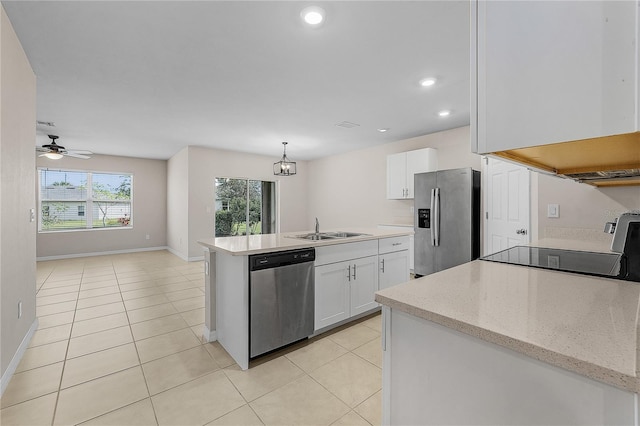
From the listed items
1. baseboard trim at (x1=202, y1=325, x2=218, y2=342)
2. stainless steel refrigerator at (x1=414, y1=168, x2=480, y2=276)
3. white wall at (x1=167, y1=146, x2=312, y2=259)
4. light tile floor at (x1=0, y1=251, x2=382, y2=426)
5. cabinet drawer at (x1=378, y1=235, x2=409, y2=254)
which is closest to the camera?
light tile floor at (x1=0, y1=251, x2=382, y2=426)

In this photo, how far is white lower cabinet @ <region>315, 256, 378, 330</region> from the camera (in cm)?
259

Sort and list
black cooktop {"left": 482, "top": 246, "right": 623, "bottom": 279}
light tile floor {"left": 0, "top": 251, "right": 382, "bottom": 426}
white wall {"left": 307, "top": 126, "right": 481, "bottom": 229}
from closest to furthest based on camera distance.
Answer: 1. black cooktop {"left": 482, "top": 246, "right": 623, "bottom": 279}
2. light tile floor {"left": 0, "top": 251, "right": 382, "bottom": 426}
3. white wall {"left": 307, "top": 126, "right": 481, "bottom": 229}

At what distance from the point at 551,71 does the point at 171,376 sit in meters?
2.61

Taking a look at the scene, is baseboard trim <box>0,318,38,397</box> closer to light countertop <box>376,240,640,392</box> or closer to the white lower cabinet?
the white lower cabinet

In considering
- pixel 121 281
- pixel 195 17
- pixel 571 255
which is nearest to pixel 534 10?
pixel 571 255

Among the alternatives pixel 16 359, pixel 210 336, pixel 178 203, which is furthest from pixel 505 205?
pixel 178 203

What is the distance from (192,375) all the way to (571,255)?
2.62 meters

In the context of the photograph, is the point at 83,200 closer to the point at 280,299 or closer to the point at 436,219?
the point at 280,299

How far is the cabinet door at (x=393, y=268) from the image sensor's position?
10.3 feet

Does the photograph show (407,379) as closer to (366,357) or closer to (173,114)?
(366,357)

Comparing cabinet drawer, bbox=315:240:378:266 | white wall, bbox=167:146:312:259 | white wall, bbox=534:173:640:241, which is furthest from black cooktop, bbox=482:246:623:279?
white wall, bbox=167:146:312:259

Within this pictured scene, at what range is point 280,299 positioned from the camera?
2293 millimetres

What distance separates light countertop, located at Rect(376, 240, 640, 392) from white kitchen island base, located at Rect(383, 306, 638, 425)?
63mm

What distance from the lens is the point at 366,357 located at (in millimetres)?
2305
